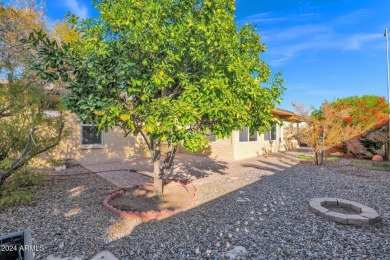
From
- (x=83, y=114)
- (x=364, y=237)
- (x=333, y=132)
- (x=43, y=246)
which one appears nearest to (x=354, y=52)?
(x=333, y=132)

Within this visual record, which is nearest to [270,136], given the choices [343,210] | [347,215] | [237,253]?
[343,210]

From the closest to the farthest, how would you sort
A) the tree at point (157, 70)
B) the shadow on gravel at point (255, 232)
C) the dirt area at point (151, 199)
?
the shadow on gravel at point (255, 232)
the tree at point (157, 70)
the dirt area at point (151, 199)

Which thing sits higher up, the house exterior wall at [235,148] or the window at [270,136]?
the window at [270,136]

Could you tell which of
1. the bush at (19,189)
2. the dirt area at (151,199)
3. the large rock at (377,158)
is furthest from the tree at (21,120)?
the large rock at (377,158)

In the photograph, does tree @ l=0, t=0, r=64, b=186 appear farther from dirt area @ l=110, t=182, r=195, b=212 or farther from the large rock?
the large rock

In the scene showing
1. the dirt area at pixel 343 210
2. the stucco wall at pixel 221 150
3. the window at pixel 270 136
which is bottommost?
the dirt area at pixel 343 210

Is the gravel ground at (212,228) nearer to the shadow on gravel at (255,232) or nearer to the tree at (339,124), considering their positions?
the shadow on gravel at (255,232)

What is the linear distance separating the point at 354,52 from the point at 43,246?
20698 mm

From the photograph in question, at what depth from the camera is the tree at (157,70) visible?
3.34m

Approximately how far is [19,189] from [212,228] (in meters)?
5.18

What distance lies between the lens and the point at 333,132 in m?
10.2

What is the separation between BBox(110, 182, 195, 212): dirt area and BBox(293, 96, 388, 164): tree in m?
7.77

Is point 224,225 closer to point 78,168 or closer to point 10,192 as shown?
point 10,192

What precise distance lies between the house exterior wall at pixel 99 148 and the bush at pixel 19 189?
11.0 ft
